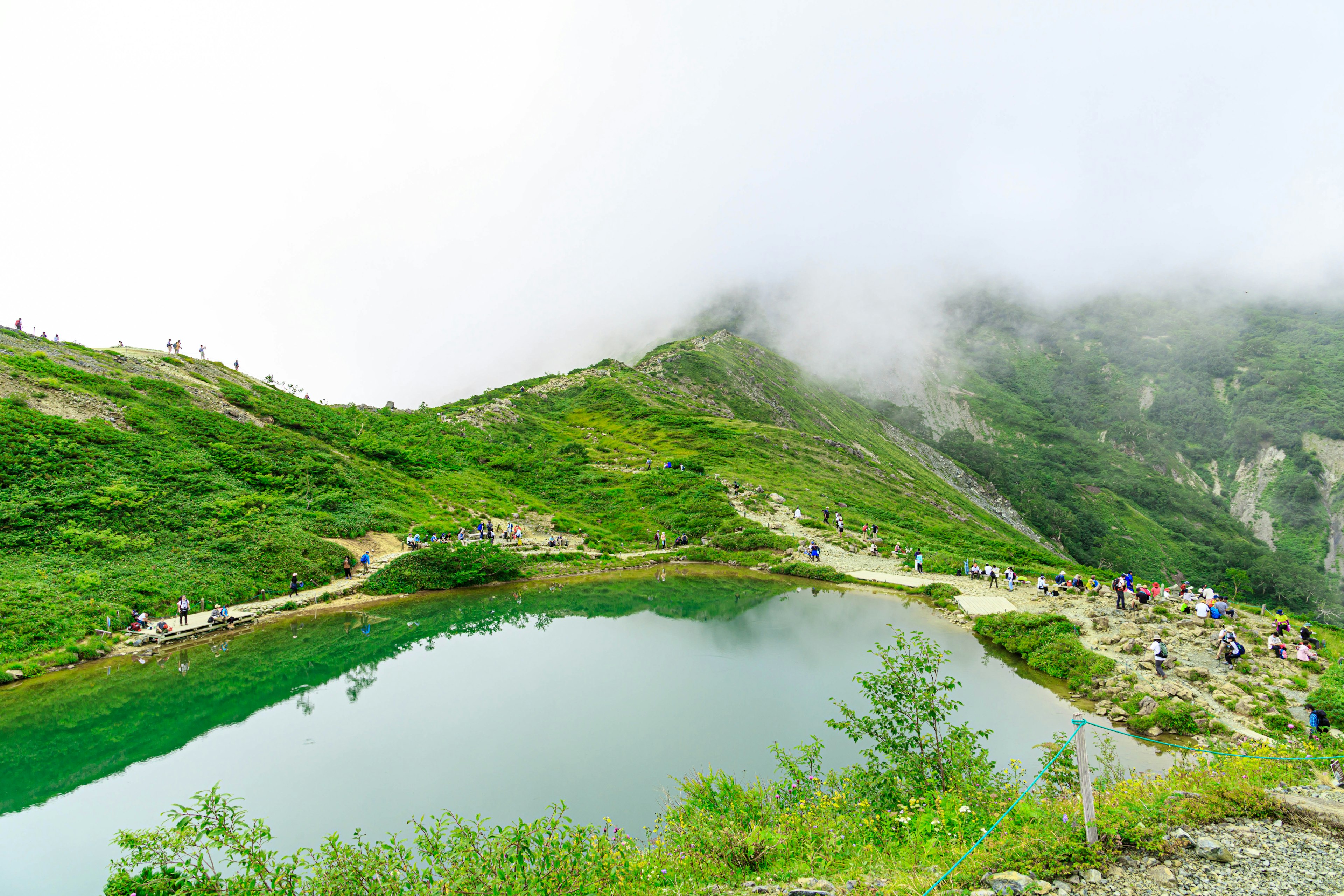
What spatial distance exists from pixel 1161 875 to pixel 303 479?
55045 millimetres

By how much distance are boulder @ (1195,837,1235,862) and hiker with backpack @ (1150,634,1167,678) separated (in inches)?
876

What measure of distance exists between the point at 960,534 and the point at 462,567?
2291 inches

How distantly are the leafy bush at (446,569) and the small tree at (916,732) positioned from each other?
3568cm

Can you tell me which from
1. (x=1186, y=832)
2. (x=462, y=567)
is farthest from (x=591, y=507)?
(x=1186, y=832)

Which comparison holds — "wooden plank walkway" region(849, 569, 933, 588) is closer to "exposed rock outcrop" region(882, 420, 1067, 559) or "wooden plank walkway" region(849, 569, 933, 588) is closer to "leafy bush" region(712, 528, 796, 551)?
"leafy bush" region(712, 528, 796, 551)

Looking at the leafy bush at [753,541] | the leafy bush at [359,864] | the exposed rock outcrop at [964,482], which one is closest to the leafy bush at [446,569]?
the leafy bush at [753,541]

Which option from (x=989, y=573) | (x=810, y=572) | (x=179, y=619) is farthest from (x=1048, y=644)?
(x=179, y=619)

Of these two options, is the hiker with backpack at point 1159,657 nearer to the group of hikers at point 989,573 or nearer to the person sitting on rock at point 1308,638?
the person sitting on rock at point 1308,638

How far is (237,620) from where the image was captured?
32.1 m

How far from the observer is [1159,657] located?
26547 mm

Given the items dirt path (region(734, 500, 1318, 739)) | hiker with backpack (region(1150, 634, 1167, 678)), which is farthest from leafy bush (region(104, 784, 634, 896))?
hiker with backpack (region(1150, 634, 1167, 678))

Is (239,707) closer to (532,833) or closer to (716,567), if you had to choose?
(532,833)

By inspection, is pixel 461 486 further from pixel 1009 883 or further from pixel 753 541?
pixel 1009 883

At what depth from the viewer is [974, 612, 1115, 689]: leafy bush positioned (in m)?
27.1
